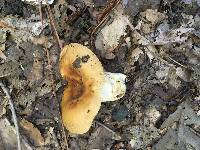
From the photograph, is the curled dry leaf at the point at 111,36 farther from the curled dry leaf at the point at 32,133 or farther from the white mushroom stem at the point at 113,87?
the curled dry leaf at the point at 32,133

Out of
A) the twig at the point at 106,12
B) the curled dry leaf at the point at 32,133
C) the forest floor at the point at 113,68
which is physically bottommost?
the curled dry leaf at the point at 32,133

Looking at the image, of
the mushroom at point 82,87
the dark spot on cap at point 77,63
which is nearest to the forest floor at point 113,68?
the mushroom at point 82,87

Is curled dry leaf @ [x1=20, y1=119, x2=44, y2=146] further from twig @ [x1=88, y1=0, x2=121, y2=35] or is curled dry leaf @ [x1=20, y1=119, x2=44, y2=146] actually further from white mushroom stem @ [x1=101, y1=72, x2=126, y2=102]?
twig @ [x1=88, y1=0, x2=121, y2=35]

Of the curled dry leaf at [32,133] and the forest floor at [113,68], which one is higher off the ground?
the forest floor at [113,68]

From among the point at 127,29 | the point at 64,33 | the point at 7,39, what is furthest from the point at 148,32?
the point at 7,39

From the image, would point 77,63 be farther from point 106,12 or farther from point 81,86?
point 106,12

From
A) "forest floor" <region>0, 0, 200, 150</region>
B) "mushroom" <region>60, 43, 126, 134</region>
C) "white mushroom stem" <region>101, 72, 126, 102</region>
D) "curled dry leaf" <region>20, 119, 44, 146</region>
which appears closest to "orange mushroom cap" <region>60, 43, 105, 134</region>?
"mushroom" <region>60, 43, 126, 134</region>

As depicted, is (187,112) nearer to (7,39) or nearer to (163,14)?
(163,14)

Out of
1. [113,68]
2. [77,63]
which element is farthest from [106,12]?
[77,63]
